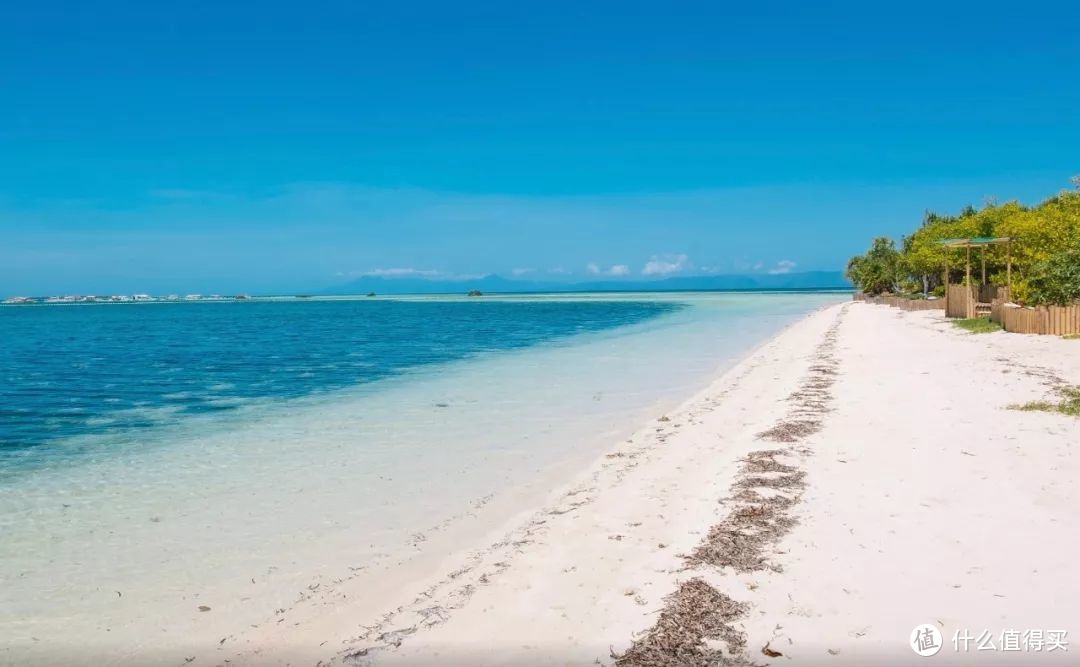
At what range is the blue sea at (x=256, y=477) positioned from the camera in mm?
5340

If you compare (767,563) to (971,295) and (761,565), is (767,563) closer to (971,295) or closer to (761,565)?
(761,565)

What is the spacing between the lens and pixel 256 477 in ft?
28.8

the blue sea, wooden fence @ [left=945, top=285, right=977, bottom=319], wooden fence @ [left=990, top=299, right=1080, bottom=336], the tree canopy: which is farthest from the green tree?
the blue sea

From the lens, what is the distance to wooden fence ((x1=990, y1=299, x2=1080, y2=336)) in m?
19.2

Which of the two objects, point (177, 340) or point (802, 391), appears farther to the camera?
point (177, 340)

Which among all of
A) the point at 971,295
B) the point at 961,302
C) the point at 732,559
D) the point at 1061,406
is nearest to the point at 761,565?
the point at 732,559

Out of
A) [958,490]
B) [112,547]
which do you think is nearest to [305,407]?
[112,547]

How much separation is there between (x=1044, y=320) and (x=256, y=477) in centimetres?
2200

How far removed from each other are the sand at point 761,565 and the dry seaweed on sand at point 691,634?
0.01m

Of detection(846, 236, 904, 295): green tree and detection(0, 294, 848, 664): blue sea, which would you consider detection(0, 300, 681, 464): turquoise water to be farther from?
detection(846, 236, 904, 295): green tree

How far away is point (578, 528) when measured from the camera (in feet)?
20.2

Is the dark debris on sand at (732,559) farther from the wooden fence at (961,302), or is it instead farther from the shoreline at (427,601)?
the wooden fence at (961,302)

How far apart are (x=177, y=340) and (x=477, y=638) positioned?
124 ft

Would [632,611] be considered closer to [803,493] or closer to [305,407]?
[803,493]
